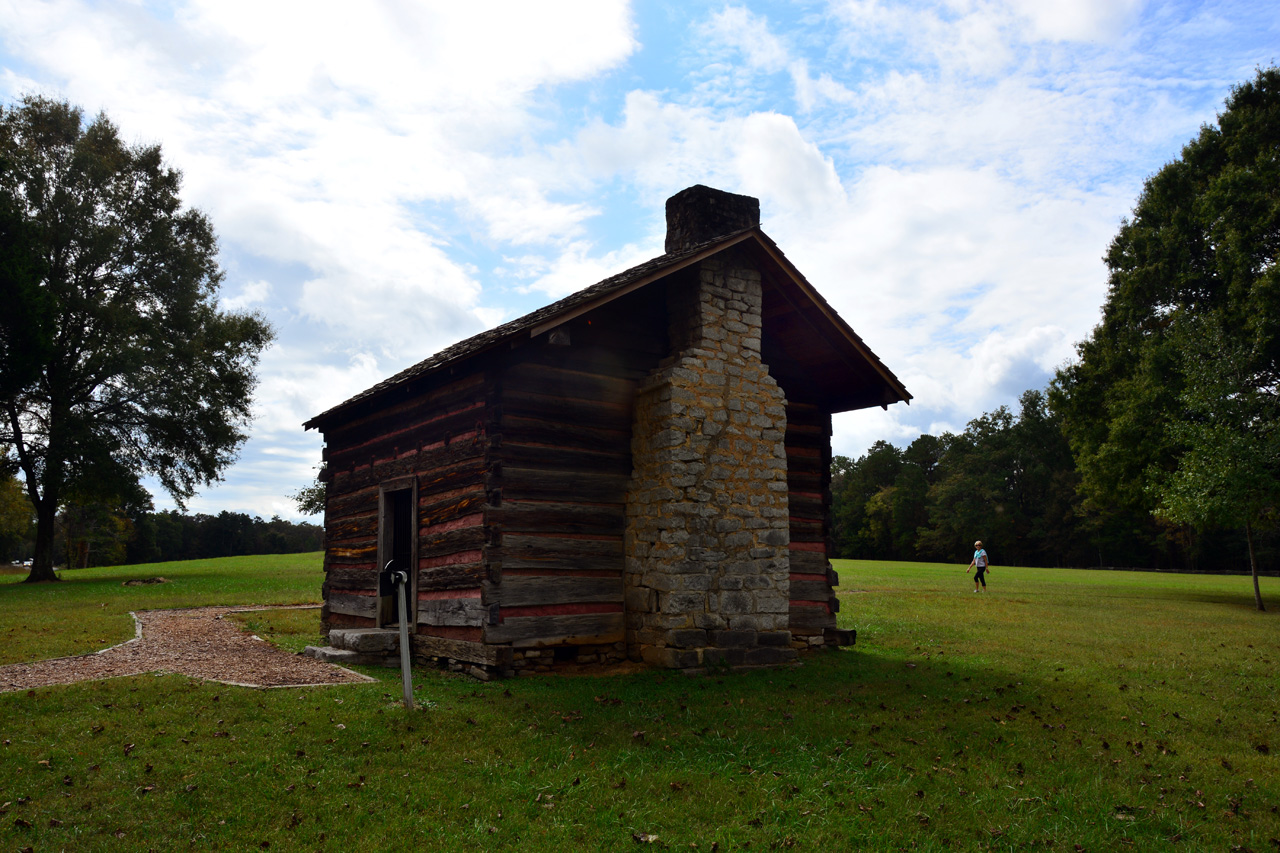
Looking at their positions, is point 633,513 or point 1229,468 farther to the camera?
point 1229,468

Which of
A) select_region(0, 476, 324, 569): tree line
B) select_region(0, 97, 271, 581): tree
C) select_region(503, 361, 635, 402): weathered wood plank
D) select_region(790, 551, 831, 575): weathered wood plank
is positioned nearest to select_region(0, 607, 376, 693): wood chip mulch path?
select_region(503, 361, 635, 402): weathered wood plank

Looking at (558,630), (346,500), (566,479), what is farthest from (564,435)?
(346,500)

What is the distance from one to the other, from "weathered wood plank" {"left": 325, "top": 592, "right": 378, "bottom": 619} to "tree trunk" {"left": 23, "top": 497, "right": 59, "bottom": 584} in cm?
1956

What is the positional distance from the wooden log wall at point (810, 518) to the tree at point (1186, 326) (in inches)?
569

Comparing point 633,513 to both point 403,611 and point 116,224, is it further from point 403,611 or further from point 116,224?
point 116,224

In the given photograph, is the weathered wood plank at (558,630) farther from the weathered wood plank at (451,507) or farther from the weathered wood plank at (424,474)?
the weathered wood plank at (424,474)

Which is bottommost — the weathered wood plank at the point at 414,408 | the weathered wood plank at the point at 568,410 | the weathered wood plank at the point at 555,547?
the weathered wood plank at the point at 555,547

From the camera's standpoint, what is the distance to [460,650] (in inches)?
433

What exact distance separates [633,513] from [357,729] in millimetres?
5168

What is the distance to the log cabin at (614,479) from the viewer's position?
426 inches

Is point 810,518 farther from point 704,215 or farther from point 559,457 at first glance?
point 704,215

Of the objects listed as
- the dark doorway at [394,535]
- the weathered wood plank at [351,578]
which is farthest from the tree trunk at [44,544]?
the dark doorway at [394,535]

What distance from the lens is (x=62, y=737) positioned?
6934 mm

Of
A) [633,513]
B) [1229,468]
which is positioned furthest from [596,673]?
[1229,468]
